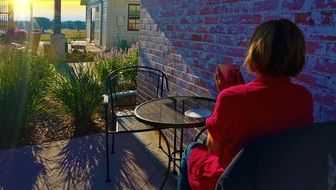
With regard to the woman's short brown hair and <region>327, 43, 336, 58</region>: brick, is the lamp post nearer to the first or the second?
<region>327, 43, 336, 58</region>: brick

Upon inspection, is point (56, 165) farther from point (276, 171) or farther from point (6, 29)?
point (6, 29)

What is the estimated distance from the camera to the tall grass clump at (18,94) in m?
4.28

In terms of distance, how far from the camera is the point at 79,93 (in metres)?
4.79

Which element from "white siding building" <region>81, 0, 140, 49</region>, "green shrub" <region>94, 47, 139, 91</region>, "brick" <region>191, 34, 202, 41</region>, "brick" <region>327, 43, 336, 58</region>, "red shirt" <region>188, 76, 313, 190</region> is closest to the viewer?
"red shirt" <region>188, 76, 313, 190</region>

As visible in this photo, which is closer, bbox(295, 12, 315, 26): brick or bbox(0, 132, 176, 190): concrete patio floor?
bbox(295, 12, 315, 26): brick

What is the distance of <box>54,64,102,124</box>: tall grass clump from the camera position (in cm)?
479

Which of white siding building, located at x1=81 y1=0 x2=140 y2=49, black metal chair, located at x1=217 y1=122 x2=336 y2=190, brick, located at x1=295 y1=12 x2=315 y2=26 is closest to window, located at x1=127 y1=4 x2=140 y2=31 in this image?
white siding building, located at x1=81 y1=0 x2=140 y2=49

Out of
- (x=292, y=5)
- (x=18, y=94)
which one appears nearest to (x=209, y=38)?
(x=292, y=5)

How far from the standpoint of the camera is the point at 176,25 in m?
4.09

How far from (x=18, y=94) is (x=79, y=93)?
77 cm

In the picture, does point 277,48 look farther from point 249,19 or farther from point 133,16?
point 133,16

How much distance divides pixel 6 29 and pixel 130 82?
426 inches

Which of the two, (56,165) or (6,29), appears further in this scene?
(6,29)

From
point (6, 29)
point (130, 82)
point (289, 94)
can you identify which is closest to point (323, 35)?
point (289, 94)
